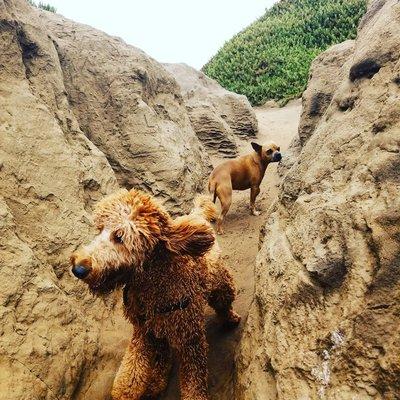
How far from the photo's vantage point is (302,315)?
2.25 metres

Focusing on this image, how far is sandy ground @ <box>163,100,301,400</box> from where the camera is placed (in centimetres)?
311

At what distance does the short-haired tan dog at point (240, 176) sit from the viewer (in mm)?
6363

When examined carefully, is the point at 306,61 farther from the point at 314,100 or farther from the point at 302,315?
the point at 302,315

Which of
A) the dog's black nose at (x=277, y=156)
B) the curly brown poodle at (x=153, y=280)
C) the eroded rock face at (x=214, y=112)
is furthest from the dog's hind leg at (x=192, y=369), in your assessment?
the eroded rock face at (x=214, y=112)

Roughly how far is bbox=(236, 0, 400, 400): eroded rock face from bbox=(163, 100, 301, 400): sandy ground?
464 mm

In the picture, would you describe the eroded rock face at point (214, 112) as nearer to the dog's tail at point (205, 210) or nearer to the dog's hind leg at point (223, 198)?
the dog's hind leg at point (223, 198)

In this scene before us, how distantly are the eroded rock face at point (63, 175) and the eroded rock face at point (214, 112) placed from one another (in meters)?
2.42

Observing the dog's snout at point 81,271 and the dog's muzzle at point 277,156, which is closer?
the dog's snout at point 81,271

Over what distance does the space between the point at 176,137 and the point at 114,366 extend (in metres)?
4.64

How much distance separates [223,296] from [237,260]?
5.66 ft

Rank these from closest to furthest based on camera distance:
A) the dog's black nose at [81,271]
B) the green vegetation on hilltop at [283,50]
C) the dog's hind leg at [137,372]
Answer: the dog's black nose at [81,271] → the dog's hind leg at [137,372] → the green vegetation on hilltop at [283,50]

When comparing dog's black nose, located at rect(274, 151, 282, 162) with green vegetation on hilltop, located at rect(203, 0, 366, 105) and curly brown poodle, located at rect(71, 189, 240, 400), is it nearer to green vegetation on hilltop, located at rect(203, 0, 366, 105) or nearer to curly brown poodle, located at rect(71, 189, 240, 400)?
curly brown poodle, located at rect(71, 189, 240, 400)

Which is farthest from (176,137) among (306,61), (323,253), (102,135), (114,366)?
(306,61)

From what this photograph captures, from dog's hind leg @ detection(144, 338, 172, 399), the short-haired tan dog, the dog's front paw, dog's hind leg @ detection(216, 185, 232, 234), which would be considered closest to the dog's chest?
dog's hind leg @ detection(144, 338, 172, 399)
